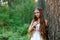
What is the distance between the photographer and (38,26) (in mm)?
4707

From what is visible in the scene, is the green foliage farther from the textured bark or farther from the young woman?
the textured bark

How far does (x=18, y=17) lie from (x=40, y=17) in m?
10.00

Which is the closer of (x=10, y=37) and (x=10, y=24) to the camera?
(x=10, y=37)

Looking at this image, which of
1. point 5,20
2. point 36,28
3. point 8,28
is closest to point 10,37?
point 8,28

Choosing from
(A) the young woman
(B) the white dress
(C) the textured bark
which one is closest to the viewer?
(C) the textured bark

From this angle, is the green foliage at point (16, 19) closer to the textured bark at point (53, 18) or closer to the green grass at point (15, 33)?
the green grass at point (15, 33)

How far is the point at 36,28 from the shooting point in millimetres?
4738

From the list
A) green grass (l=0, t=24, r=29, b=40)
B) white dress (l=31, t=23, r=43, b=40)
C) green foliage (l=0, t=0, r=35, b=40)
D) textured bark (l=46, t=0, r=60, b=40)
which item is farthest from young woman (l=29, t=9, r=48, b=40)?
green foliage (l=0, t=0, r=35, b=40)

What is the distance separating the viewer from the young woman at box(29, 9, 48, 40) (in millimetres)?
4605

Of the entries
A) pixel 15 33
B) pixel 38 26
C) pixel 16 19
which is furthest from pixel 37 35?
pixel 16 19

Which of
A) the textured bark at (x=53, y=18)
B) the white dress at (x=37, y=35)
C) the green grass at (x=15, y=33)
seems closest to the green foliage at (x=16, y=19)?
the green grass at (x=15, y=33)

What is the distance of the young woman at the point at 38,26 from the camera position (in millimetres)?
4605

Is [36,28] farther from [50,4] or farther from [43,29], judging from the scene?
[50,4]

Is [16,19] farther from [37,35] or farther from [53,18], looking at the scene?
[53,18]
